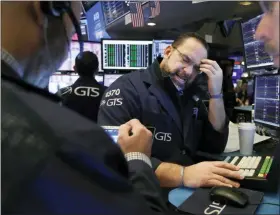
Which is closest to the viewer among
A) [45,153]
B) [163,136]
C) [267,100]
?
[45,153]

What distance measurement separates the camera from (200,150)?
4.91ft

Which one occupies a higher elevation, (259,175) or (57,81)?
(57,81)

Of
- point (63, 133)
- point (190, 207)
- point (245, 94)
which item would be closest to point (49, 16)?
point (63, 133)

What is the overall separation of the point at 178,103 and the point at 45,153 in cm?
92

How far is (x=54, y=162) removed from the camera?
52cm


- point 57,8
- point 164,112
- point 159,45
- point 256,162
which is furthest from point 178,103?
point 159,45

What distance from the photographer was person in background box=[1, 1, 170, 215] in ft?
1.71

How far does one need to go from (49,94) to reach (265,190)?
0.64 metres

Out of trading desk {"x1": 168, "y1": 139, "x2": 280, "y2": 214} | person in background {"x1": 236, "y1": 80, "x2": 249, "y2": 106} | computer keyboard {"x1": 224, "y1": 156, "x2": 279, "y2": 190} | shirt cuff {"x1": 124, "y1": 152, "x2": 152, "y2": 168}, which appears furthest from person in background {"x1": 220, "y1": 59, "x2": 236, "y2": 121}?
shirt cuff {"x1": 124, "y1": 152, "x2": 152, "y2": 168}

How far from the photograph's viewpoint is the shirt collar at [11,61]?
1.94 ft

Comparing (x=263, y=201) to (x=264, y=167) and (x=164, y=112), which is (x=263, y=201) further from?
(x=164, y=112)

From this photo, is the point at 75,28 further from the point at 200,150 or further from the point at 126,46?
the point at 126,46

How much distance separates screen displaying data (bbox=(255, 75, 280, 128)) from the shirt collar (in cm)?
118

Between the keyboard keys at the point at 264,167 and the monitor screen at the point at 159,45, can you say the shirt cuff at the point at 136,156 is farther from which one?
the monitor screen at the point at 159,45
